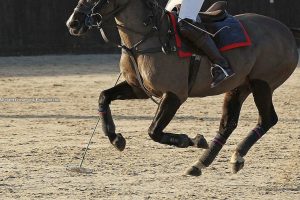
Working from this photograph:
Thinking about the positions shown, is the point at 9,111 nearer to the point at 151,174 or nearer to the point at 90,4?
the point at 151,174

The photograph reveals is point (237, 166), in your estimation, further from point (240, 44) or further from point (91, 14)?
point (91, 14)

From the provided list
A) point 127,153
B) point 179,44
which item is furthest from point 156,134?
point 127,153

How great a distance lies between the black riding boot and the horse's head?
0.60m

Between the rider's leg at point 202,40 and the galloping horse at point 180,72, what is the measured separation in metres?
0.11

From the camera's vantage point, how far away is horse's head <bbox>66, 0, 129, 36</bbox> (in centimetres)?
822

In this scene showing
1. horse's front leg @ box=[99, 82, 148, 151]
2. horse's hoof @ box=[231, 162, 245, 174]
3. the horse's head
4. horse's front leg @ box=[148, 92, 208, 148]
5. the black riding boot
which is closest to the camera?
the horse's head

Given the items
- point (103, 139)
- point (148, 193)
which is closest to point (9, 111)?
point (103, 139)

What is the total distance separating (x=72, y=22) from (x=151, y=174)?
1.90 m

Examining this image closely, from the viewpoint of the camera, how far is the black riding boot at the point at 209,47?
8.59 meters

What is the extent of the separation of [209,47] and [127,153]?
7.84 feet

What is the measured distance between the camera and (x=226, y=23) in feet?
29.8

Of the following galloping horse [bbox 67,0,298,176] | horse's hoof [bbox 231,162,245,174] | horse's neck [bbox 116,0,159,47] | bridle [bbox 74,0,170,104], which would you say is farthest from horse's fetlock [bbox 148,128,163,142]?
horse's hoof [bbox 231,162,245,174]

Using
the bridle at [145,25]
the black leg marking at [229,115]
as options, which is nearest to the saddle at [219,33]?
the bridle at [145,25]

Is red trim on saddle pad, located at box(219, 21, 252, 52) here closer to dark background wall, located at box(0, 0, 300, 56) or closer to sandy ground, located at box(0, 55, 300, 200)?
sandy ground, located at box(0, 55, 300, 200)
